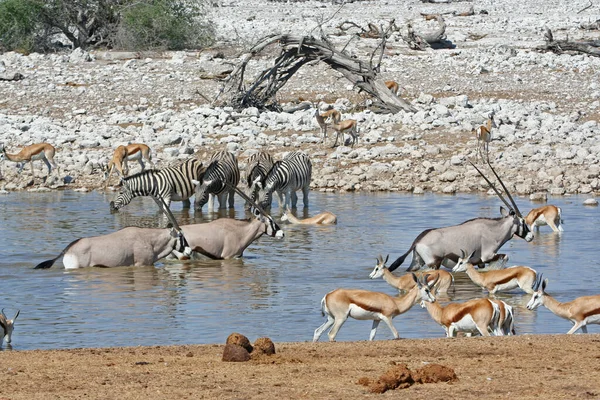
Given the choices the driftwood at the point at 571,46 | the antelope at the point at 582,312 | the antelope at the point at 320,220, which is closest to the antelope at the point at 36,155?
the antelope at the point at 320,220

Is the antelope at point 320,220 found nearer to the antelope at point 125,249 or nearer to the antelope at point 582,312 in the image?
the antelope at point 125,249

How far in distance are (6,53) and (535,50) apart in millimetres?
14785

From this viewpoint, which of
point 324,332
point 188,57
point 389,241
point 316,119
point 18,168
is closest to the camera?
point 324,332

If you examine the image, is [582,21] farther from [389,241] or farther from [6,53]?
[389,241]

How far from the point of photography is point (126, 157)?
19406 millimetres

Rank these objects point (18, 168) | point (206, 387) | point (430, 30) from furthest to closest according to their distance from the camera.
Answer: point (430, 30) → point (18, 168) → point (206, 387)

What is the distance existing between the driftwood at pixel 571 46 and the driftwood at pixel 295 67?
362 inches

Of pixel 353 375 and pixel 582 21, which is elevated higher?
pixel 582 21

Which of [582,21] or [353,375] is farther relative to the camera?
[582,21]

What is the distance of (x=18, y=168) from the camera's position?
20.7 m

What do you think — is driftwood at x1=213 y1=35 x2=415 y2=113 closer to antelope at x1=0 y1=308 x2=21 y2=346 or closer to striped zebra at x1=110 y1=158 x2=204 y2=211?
striped zebra at x1=110 y1=158 x2=204 y2=211

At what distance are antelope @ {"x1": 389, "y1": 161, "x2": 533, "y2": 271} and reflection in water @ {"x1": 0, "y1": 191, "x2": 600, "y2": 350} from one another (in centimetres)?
32

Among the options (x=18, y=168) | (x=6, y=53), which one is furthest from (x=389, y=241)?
(x=6, y=53)

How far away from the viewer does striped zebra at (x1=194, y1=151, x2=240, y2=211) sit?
1706cm
